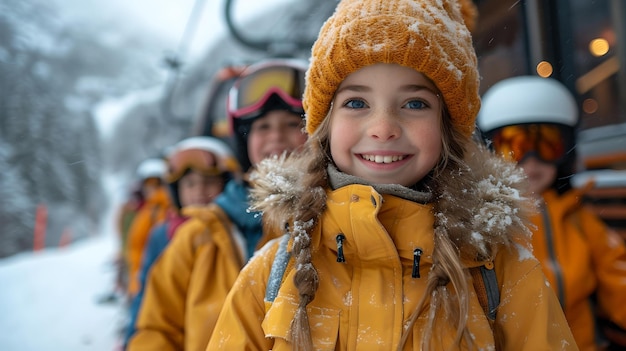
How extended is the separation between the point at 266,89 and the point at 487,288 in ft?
5.07

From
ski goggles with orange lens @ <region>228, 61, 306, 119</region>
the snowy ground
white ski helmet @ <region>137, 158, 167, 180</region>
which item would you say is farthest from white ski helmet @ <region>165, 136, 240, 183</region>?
white ski helmet @ <region>137, 158, 167, 180</region>

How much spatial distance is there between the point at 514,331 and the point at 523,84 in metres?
2.06

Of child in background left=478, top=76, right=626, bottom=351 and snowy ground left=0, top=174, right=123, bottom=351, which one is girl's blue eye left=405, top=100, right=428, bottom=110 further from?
snowy ground left=0, top=174, right=123, bottom=351

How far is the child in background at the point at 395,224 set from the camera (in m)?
1.13

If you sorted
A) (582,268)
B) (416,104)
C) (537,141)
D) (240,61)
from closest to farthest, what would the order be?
1. (416,104)
2. (582,268)
3. (537,141)
4. (240,61)

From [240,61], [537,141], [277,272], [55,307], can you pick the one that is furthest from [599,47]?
[55,307]

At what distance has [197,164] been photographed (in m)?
3.46

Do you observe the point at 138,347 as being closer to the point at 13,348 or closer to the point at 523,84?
the point at 523,84

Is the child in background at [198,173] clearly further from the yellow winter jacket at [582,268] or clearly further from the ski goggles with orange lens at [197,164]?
the yellow winter jacket at [582,268]

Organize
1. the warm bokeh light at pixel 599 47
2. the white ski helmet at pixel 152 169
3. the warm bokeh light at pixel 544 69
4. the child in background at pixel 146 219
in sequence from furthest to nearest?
the white ski helmet at pixel 152 169 < the child in background at pixel 146 219 < the warm bokeh light at pixel 544 69 < the warm bokeh light at pixel 599 47

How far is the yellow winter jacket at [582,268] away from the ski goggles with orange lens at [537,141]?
0.33m

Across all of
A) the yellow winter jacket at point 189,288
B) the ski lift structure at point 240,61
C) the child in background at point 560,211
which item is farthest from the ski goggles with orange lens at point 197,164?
the child in background at point 560,211

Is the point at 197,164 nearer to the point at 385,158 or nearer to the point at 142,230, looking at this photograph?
the point at 385,158

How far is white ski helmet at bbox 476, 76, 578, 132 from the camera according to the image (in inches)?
100
